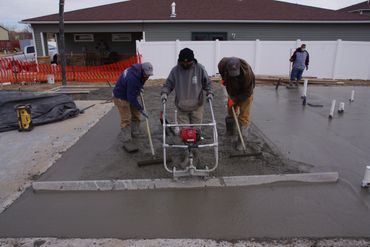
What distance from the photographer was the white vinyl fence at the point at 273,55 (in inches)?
583

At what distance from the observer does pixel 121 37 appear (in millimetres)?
19734

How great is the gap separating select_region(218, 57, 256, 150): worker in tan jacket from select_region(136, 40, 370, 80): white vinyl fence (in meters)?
9.78

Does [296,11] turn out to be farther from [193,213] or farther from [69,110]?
[193,213]

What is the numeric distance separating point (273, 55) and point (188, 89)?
11.8 m

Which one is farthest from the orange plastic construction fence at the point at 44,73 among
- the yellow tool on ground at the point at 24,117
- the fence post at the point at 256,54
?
the yellow tool on ground at the point at 24,117

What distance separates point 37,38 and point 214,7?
10511 millimetres

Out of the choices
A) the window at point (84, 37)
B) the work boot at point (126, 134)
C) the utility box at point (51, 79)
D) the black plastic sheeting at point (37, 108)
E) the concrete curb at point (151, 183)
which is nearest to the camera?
the concrete curb at point (151, 183)

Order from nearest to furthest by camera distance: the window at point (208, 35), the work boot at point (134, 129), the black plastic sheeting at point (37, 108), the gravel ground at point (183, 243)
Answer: the gravel ground at point (183, 243) → the work boot at point (134, 129) → the black plastic sheeting at point (37, 108) → the window at point (208, 35)

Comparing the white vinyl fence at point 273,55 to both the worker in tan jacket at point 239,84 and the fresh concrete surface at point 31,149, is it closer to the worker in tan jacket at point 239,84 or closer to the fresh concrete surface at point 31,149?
the fresh concrete surface at point 31,149

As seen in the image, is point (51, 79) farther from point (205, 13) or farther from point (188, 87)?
point (188, 87)

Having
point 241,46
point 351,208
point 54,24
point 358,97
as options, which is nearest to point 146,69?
point 351,208

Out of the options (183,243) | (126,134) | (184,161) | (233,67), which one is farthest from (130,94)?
(183,243)

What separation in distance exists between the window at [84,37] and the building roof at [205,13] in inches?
53.7

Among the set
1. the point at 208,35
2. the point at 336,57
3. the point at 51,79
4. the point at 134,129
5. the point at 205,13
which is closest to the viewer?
the point at 134,129
